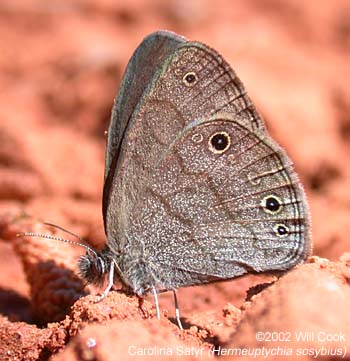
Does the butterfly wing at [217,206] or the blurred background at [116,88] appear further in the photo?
the blurred background at [116,88]

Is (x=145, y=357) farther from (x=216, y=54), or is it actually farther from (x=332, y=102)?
(x=332, y=102)

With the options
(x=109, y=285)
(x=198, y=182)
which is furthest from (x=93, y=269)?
(x=198, y=182)

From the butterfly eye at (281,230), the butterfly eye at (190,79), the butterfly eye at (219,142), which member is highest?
the butterfly eye at (190,79)

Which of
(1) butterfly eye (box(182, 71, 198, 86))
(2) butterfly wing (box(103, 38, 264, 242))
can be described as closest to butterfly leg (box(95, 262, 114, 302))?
(2) butterfly wing (box(103, 38, 264, 242))

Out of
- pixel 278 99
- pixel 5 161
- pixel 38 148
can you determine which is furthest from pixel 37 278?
pixel 278 99

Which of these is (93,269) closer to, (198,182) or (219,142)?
(198,182)

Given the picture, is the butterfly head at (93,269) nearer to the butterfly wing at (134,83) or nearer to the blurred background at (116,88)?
Answer: the butterfly wing at (134,83)

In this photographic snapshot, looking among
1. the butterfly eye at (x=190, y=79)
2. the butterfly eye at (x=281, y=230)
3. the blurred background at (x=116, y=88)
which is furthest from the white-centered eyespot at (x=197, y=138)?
the blurred background at (x=116, y=88)
